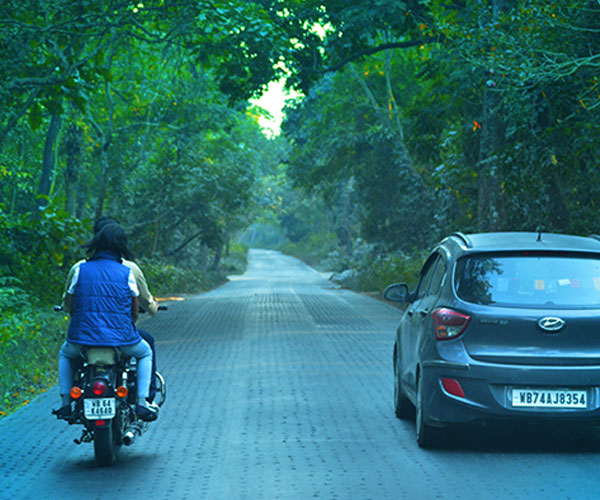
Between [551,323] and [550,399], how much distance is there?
0.56m

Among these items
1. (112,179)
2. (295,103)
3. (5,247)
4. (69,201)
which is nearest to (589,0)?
(5,247)

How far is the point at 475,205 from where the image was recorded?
2536cm

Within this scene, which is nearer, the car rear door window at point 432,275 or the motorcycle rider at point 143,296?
the motorcycle rider at point 143,296

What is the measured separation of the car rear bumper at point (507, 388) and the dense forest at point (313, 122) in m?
5.73

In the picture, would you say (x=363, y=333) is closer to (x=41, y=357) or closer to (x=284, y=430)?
(x=41, y=357)

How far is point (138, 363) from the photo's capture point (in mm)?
7137

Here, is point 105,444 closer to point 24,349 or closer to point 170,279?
point 24,349

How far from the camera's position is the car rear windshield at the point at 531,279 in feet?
23.7

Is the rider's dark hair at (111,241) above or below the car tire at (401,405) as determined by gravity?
above

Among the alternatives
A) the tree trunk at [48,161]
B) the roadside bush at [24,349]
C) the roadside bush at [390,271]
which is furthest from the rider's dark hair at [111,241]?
Answer: the roadside bush at [390,271]

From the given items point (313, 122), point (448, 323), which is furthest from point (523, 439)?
point (313, 122)

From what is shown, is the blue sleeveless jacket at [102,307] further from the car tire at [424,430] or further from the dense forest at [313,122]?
the dense forest at [313,122]

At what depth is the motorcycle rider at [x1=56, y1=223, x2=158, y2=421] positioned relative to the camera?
6.83m

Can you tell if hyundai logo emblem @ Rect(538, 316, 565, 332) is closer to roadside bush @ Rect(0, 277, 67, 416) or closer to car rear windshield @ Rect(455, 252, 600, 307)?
car rear windshield @ Rect(455, 252, 600, 307)
